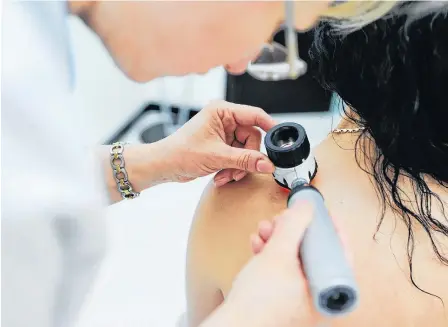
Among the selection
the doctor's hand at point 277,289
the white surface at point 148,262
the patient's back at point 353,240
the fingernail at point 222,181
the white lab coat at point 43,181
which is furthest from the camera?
the white surface at point 148,262

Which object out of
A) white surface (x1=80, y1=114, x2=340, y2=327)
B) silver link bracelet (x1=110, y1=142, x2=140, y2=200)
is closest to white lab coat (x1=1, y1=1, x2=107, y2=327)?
silver link bracelet (x1=110, y1=142, x2=140, y2=200)

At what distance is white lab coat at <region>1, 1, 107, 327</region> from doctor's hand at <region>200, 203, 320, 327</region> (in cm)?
15

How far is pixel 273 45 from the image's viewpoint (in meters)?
0.48

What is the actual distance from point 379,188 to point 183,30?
1.45ft

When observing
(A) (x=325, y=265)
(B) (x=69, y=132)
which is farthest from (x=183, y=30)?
(A) (x=325, y=265)

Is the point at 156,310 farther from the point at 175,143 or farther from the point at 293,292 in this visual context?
the point at 293,292

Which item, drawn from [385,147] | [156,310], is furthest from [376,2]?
[156,310]

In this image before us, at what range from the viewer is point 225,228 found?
0.78 meters

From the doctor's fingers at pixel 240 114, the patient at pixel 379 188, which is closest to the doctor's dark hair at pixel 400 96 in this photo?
the patient at pixel 379 188

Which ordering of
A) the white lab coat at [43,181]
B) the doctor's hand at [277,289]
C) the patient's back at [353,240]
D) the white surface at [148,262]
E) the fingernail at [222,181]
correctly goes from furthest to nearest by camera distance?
the white surface at [148,262]
the fingernail at [222,181]
the patient's back at [353,240]
the doctor's hand at [277,289]
the white lab coat at [43,181]

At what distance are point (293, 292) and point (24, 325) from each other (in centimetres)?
25

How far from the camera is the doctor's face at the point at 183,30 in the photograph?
0.42 metres

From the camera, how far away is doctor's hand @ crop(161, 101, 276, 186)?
0.80 meters

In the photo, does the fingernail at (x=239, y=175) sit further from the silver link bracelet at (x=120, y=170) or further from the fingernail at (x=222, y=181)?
the silver link bracelet at (x=120, y=170)
